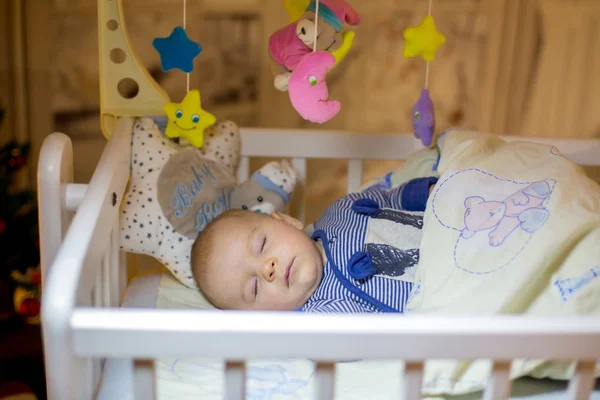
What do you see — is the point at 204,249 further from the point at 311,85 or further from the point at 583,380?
the point at 583,380

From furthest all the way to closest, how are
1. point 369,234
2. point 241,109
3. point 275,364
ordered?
point 241,109 < point 369,234 < point 275,364

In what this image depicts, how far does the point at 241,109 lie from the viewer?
2.02m

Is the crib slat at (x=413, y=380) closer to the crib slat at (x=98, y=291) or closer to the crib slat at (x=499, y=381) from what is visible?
the crib slat at (x=499, y=381)

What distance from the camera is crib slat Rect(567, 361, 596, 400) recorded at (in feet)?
2.14

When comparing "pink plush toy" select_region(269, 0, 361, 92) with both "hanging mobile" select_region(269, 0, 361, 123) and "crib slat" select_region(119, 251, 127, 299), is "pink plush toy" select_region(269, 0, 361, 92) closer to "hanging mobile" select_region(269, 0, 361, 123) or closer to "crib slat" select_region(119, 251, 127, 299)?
"hanging mobile" select_region(269, 0, 361, 123)

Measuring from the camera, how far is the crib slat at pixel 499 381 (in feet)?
2.11

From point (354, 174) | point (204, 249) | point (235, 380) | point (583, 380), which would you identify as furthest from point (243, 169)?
point (583, 380)

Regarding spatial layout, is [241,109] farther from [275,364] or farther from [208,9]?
[275,364]

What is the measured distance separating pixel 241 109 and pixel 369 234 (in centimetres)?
109

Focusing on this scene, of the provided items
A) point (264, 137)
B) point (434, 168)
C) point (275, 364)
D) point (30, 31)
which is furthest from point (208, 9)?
point (275, 364)

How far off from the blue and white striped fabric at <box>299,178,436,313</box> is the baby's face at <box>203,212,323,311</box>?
0.12 feet

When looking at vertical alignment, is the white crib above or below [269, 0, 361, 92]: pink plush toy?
below

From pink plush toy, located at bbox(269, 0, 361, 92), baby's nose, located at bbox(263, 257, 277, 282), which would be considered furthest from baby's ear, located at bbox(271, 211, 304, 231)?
pink plush toy, located at bbox(269, 0, 361, 92)

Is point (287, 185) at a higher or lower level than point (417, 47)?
lower
